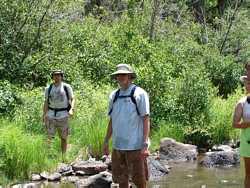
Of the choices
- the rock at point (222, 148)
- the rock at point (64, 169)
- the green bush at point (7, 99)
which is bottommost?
the rock at point (64, 169)

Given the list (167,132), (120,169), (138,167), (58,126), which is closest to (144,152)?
(138,167)

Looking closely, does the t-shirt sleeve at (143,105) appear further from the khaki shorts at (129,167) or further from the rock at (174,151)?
the rock at (174,151)

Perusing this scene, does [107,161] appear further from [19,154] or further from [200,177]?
[19,154]

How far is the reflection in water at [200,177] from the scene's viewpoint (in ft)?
35.5

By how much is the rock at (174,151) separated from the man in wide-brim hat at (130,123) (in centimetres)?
636

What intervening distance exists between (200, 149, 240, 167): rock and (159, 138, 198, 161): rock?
51cm

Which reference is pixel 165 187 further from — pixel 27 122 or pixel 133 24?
pixel 133 24

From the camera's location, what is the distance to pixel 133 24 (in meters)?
22.8

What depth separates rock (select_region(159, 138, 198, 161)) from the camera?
1392cm

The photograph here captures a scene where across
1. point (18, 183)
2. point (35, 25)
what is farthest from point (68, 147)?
point (35, 25)

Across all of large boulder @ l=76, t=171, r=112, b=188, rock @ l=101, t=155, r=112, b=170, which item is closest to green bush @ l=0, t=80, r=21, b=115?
rock @ l=101, t=155, r=112, b=170

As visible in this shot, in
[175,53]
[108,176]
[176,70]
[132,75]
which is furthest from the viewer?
[175,53]

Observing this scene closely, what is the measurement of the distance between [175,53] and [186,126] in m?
6.77

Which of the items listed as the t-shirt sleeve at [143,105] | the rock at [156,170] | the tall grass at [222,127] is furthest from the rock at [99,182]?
the tall grass at [222,127]
